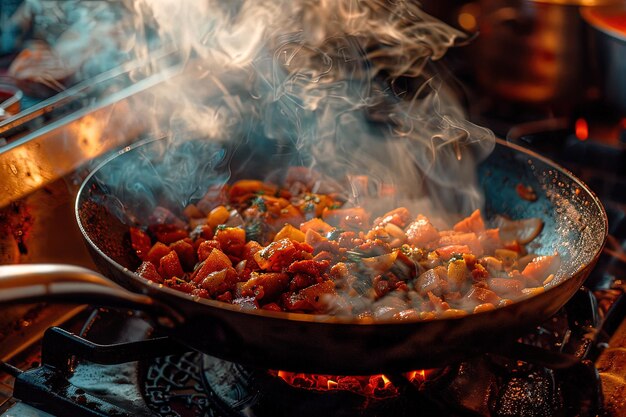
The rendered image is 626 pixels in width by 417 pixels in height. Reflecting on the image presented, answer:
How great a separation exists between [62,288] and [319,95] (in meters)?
2.24

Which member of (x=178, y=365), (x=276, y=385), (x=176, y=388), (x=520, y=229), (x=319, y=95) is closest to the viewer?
(x=276, y=385)

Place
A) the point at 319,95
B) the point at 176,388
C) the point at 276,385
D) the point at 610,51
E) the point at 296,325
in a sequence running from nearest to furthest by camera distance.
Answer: the point at 296,325, the point at 276,385, the point at 176,388, the point at 319,95, the point at 610,51

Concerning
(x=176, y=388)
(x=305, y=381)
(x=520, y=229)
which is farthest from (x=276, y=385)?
(x=520, y=229)

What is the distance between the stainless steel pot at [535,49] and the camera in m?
4.68

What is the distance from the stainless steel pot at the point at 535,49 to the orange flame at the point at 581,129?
0.70ft

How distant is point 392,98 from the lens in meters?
3.65

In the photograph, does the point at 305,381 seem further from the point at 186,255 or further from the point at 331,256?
the point at 186,255

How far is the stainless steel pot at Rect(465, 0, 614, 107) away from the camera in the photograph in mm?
4676

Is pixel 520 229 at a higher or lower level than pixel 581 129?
higher

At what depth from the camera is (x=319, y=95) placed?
11.6 feet

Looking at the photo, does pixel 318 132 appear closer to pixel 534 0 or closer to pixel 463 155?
pixel 463 155

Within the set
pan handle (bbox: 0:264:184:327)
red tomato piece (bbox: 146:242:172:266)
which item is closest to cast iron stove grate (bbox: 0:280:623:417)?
red tomato piece (bbox: 146:242:172:266)

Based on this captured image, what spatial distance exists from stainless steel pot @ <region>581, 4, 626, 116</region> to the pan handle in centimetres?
324

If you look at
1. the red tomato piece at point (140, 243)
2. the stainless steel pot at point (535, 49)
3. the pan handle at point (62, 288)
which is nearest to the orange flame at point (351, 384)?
the red tomato piece at point (140, 243)
